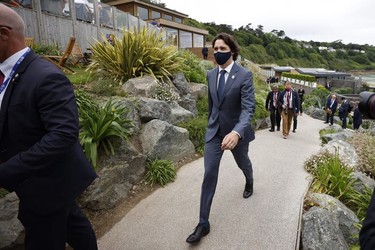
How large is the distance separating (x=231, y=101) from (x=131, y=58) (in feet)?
14.2

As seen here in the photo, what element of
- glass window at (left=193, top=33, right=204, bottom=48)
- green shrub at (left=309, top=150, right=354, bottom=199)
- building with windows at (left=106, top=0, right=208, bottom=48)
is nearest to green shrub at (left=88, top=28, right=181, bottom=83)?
green shrub at (left=309, top=150, right=354, bottom=199)

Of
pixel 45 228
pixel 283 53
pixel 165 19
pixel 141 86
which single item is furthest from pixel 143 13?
pixel 283 53

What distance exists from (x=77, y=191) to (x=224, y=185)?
9.30ft

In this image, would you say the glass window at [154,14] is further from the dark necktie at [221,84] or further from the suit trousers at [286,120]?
the dark necktie at [221,84]

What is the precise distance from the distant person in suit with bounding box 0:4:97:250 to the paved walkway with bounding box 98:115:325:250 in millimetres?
1374

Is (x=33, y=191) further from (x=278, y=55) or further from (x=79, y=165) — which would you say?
(x=278, y=55)

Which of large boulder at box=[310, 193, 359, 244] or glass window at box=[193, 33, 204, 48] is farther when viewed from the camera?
glass window at box=[193, 33, 204, 48]

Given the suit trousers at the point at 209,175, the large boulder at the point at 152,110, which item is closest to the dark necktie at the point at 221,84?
the suit trousers at the point at 209,175

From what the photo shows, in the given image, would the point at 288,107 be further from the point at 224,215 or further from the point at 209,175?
the point at 209,175

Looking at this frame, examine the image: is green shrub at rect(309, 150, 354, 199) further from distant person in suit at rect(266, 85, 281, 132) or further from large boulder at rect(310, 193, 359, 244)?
distant person in suit at rect(266, 85, 281, 132)

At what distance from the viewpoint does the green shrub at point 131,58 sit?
6.75 metres

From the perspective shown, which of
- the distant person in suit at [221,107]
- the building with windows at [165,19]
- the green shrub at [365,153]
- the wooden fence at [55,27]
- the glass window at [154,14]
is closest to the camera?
the distant person in suit at [221,107]

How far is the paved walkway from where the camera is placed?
9.85ft

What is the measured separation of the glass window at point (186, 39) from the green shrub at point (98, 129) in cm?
2403
